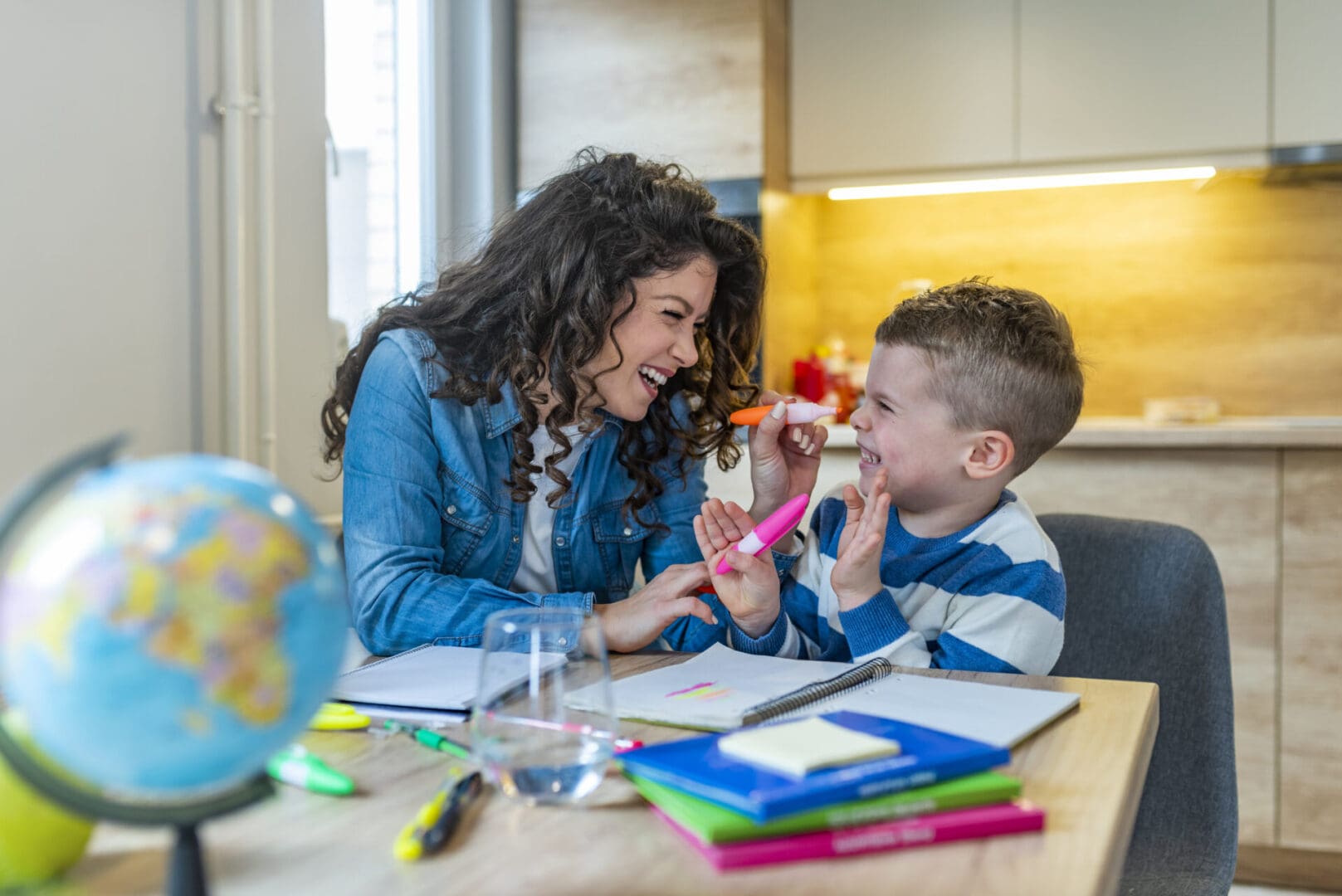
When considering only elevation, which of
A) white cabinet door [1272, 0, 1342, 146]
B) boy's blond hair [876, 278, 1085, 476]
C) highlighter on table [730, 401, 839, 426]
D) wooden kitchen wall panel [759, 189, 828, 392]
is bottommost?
highlighter on table [730, 401, 839, 426]

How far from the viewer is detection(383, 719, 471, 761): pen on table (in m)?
0.76

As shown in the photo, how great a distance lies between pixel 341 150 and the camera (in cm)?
234

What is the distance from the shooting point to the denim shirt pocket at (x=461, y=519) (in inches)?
53.1

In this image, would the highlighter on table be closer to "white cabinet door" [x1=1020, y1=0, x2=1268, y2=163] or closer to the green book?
the green book

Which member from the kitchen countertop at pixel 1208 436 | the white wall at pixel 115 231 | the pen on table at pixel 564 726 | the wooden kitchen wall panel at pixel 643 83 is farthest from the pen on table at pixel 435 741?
the wooden kitchen wall panel at pixel 643 83

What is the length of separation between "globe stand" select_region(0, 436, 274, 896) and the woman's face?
942 mm

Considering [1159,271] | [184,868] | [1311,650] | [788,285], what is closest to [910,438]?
[184,868]

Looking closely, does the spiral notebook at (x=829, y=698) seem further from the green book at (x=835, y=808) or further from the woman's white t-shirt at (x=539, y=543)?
the woman's white t-shirt at (x=539, y=543)

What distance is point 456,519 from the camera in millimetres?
1356

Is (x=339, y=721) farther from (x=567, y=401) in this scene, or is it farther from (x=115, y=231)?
(x=115, y=231)

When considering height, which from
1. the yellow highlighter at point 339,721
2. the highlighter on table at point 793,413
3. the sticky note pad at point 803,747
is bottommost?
the yellow highlighter at point 339,721

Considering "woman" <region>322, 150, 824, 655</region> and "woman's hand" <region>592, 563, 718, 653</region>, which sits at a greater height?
"woman" <region>322, 150, 824, 655</region>

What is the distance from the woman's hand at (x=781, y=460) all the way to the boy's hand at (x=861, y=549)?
0.90ft

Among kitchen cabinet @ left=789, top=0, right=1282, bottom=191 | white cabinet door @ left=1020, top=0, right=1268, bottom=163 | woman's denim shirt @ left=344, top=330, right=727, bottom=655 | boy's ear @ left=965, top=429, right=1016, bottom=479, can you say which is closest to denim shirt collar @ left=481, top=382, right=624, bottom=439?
woman's denim shirt @ left=344, top=330, right=727, bottom=655
